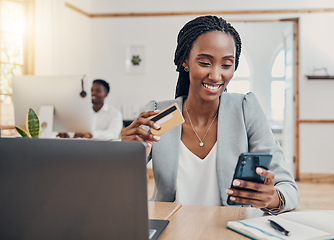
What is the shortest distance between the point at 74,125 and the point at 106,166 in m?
2.05

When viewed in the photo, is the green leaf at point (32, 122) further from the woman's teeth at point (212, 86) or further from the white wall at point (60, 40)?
the white wall at point (60, 40)

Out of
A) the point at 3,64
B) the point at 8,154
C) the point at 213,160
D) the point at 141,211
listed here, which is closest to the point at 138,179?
the point at 141,211

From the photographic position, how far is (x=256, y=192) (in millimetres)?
1097

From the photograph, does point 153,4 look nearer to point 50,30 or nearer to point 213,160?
point 50,30

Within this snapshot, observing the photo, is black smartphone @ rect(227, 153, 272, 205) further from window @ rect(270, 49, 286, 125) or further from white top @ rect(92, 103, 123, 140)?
window @ rect(270, 49, 286, 125)

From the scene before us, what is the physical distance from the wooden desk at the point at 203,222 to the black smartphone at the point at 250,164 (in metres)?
0.12

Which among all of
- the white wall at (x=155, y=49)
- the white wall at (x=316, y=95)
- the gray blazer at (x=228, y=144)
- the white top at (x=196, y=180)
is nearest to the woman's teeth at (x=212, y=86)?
the gray blazer at (x=228, y=144)

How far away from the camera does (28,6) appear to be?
467cm

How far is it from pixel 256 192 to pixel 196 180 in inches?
18.1

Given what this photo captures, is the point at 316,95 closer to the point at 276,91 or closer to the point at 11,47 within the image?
the point at 276,91

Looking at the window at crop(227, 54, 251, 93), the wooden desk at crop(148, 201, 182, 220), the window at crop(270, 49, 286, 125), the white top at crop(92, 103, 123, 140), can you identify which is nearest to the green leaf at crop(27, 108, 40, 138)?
the wooden desk at crop(148, 201, 182, 220)

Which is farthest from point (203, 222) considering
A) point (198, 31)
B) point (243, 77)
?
point (243, 77)

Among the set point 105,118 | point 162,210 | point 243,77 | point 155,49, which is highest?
point 155,49

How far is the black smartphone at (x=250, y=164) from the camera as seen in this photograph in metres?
1.03
